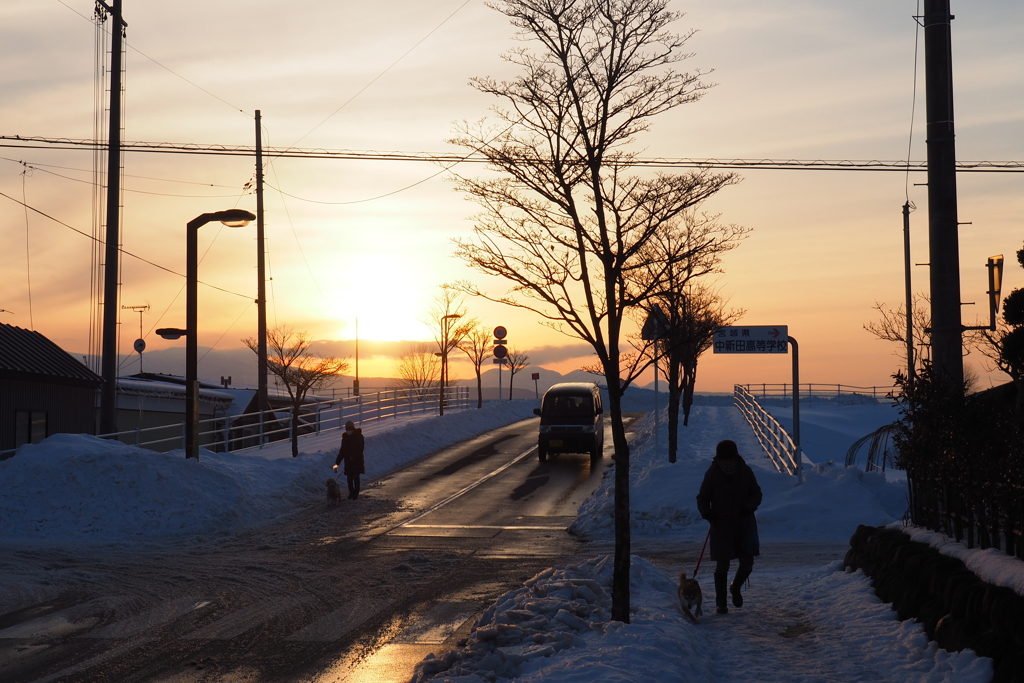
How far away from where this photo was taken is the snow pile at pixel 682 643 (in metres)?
6.78

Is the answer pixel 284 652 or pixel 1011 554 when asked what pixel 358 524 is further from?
pixel 1011 554

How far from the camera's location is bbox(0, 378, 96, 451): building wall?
2847cm

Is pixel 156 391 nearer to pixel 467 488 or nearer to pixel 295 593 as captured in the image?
pixel 467 488

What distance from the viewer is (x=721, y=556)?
944 centimetres

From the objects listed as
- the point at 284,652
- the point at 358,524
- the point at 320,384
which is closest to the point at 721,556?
the point at 284,652

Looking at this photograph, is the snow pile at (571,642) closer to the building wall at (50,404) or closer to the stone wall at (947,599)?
the stone wall at (947,599)

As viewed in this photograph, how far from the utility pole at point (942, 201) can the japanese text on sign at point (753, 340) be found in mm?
8389

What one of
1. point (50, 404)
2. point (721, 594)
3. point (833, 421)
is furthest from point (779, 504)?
point (833, 421)

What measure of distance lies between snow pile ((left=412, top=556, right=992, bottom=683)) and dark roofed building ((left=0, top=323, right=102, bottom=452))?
24968 millimetres

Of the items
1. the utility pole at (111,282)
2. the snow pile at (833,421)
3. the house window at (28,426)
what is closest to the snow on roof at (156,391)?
the house window at (28,426)

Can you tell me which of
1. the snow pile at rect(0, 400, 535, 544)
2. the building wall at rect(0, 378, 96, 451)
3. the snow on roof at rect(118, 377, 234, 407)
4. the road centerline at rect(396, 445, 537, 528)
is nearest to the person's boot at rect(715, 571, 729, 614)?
the road centerline at rect(396, 445, 537, 528)

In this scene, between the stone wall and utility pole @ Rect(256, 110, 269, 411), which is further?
utility pole @ Rect(256, 110, 269, 411)

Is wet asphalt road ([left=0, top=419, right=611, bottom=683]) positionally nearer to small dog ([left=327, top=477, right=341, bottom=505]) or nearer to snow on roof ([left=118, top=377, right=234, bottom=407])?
small dog ([left=327, top=477, right=341, bottom=505])

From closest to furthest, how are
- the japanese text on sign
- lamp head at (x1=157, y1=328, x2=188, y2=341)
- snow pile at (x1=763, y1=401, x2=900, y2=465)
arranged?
the japanese text on sign → lamp head at (x1=157, y1=328, x2=188, y2=341) → snow pile at (x1=763, y1=401, x2=900, y2=465)
